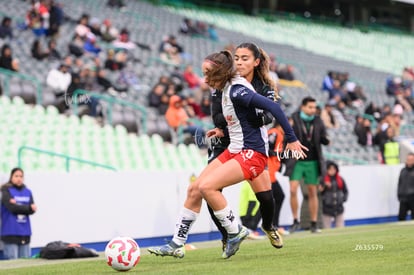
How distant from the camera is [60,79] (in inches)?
833

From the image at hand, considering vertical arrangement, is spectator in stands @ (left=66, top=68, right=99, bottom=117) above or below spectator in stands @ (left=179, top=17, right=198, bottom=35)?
below

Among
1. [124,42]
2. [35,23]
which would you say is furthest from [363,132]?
[35,23]

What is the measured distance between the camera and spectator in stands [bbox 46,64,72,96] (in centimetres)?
2111

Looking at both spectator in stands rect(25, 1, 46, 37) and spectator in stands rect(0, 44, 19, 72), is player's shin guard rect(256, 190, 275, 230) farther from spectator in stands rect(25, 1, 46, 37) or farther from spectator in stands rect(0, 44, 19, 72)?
spectator in stands rect(25, 1, 46, 37)

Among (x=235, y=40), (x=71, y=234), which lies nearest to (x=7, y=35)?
(x=71, y=234)

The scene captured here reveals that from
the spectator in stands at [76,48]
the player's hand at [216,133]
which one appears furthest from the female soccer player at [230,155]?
the spectator in stands at [76,48]

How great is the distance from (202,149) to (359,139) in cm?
631

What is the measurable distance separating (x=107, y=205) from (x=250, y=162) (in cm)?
652

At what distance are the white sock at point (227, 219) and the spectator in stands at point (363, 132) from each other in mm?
16588

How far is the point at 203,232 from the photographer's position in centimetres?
1669

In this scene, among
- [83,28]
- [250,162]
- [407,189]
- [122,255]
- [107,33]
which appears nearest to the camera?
[122,255]

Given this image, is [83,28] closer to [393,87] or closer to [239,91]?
[393,87]

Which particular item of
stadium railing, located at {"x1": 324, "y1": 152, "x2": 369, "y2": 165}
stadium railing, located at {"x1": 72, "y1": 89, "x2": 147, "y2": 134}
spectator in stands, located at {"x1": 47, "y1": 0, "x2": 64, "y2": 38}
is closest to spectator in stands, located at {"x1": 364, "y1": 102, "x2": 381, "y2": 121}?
stadium railing, located at {"x1": 324, "y1": 152, "x2": 369, "y2": 165}

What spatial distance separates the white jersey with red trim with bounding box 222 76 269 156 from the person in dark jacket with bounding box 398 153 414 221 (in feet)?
33.2
